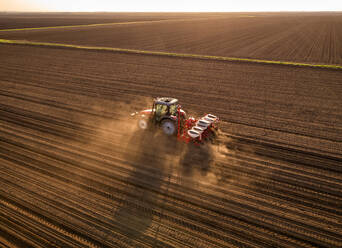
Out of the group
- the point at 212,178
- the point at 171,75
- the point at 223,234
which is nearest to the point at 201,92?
the point at 171,75

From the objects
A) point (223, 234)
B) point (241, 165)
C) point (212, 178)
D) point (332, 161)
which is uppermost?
point (332, 161)

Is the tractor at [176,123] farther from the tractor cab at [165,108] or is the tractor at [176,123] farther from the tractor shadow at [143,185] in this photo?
the tractor shadow at [143,185]

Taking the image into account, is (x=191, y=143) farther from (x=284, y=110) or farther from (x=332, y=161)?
(x=284, y=110)

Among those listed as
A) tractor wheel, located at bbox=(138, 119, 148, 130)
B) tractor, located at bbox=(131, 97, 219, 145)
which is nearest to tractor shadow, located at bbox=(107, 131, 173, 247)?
tractor wheel, located at bbox=(138, 119, 148, 130)

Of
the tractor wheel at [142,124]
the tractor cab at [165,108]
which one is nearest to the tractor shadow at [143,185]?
the tractor wheel at [142,124]

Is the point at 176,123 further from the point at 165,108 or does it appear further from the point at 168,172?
the point at 168,172

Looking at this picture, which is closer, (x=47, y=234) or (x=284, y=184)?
(x=47, y=234)

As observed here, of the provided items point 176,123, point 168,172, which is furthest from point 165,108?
point 168,172
